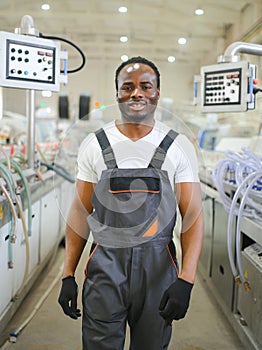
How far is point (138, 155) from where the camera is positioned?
147cm

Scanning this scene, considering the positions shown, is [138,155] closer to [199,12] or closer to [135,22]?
[199,12]

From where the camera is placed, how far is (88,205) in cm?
154

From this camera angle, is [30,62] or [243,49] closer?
A: [30,62]

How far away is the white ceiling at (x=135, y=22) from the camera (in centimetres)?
649

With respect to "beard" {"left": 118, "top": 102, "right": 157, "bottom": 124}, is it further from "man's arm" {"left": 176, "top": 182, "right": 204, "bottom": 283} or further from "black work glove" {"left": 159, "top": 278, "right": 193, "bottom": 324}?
"black work glove" {"left": 159, "top": 278, "right": 193, "bottom": 324}

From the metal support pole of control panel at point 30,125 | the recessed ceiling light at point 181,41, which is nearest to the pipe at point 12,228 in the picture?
the metal support pole of control panel at point 30,125

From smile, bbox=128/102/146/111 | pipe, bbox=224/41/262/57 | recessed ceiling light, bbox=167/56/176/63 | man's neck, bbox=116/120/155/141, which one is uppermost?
recessed ceiling light, bbox=167/56/176/63

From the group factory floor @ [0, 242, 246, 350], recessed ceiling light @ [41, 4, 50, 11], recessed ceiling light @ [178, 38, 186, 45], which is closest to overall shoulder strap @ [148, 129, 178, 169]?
factory floor @ [0, 242, 246, 350]

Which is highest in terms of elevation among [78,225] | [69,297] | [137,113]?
[137,113]

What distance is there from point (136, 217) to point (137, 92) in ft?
1.32

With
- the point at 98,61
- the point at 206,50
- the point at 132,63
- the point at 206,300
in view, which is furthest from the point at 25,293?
the point at 98,61

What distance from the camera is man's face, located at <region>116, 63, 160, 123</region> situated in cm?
145

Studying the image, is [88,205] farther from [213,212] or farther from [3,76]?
[213,212]

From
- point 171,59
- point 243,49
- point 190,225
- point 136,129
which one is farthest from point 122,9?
point 190,225
